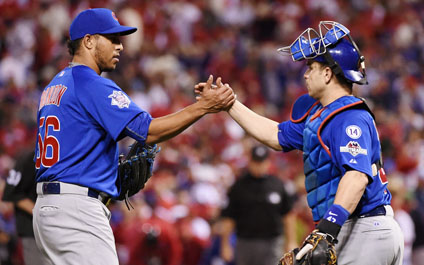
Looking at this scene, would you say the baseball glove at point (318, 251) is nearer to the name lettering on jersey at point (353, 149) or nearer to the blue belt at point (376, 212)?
the blue belt at point (376, 212)

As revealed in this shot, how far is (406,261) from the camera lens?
379 inches

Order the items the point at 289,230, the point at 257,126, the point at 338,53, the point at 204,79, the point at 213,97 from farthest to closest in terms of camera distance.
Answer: the point at 204,79 < the point at 289,230 < the point at 257,126 < the point at 213,97 < the point at 338,53

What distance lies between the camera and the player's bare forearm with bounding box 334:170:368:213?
390 centimetres

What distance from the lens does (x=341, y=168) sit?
405 centimetres

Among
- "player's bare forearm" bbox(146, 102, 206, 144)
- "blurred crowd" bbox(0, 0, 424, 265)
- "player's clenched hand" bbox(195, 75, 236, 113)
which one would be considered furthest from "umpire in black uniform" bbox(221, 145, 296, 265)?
"player's bare forearm" bbox(146, 102, 206, 144)

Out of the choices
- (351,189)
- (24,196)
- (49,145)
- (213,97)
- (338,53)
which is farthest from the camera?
(24,196)

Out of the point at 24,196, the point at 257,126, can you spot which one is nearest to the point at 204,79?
the point at 24,196

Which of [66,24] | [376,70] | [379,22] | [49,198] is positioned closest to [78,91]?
[49,198]

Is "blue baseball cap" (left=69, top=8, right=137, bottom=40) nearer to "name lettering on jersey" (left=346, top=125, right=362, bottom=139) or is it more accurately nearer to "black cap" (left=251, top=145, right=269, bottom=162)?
"name lettering on jersey" (left=346, top=125, right=362, bottom=139)

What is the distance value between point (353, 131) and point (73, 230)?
1763mm

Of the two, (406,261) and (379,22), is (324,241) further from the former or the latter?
(379,22)

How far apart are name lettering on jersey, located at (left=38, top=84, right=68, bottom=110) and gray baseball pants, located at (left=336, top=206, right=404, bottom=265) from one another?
1.94 meters

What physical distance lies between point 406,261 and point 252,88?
671cm

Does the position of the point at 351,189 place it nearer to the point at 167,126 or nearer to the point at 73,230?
the point at 167,126
